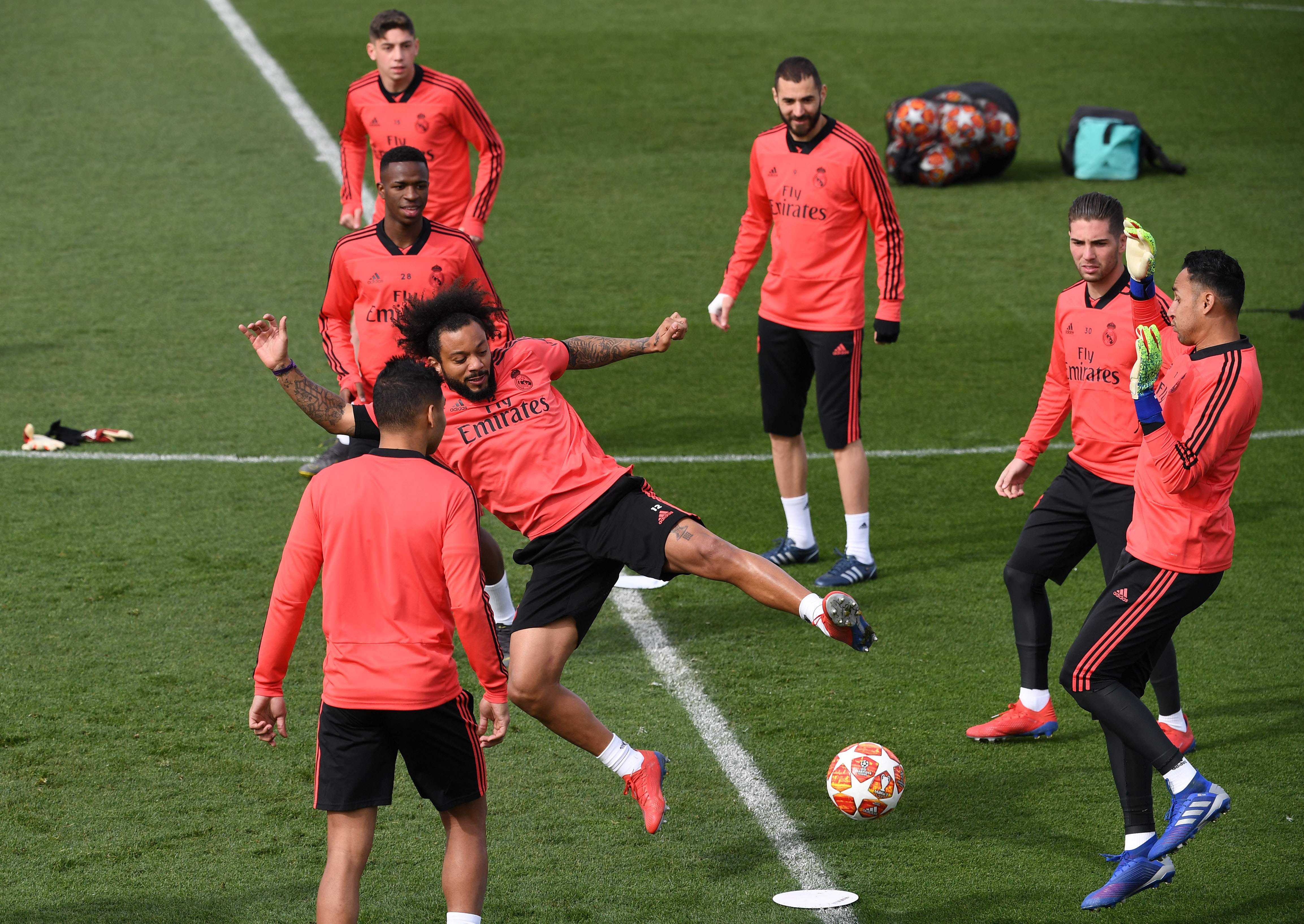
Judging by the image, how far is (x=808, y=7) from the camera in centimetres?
2481

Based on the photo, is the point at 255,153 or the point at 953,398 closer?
the point at 953,398

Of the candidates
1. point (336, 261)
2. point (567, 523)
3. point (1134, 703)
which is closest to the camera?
point (1134, 703)

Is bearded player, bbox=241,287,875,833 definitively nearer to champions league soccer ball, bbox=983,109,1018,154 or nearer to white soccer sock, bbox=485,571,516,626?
white soccer sock, bbox=485,571,516,626

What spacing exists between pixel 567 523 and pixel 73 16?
68.8ft

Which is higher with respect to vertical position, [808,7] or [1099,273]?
[808,7]

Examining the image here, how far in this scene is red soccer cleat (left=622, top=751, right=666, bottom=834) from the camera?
5543 millimetres

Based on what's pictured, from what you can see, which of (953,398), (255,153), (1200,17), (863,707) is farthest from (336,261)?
(1200,17)

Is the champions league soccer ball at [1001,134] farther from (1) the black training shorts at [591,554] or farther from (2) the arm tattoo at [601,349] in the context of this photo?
(1) the black training shorts at [591,554]

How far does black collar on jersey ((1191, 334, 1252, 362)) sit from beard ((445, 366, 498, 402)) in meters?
2.55

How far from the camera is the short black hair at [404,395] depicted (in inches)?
181

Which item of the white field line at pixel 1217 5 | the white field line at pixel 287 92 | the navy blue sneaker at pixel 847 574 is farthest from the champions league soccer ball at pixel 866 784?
the white field line at pixel 1217 5

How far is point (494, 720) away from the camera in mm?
4711

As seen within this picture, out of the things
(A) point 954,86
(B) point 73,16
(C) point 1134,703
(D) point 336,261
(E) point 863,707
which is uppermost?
(B) point 73,16

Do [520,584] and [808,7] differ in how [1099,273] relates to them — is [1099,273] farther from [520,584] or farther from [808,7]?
[808,7]
